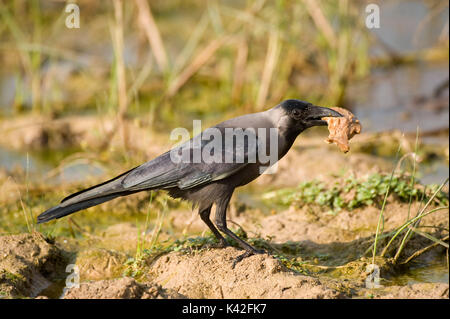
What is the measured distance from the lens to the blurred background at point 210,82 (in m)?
7.50

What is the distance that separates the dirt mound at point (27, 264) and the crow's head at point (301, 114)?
6.55 feet

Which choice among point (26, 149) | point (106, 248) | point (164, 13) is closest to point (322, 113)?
point (106, 248)

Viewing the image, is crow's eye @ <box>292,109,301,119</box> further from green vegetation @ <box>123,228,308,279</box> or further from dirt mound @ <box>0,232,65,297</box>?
dirt mound @ <box>0,232,65,297</box>

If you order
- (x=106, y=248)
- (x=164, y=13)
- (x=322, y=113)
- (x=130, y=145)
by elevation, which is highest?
(x=164, y=13)

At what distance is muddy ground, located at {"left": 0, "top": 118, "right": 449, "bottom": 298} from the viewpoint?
436 cm

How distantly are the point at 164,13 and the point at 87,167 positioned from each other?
20.6 ft

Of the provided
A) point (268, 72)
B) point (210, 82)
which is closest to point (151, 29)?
point (268, 72)

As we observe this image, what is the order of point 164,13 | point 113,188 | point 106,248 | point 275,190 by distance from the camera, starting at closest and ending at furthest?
point 113,188, point 106,248, point 275,190, point 164,13

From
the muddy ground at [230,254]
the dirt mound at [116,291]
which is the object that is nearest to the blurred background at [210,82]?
the muddy ground at [230,254]

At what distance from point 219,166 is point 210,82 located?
5971 mm

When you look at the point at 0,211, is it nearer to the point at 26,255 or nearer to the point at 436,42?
the point at 26,255

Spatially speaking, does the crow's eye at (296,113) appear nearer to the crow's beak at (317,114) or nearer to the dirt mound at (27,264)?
the crow's beak at (317,114)

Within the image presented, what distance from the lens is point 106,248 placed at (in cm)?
554

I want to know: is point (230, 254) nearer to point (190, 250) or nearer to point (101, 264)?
point (190, 250)
